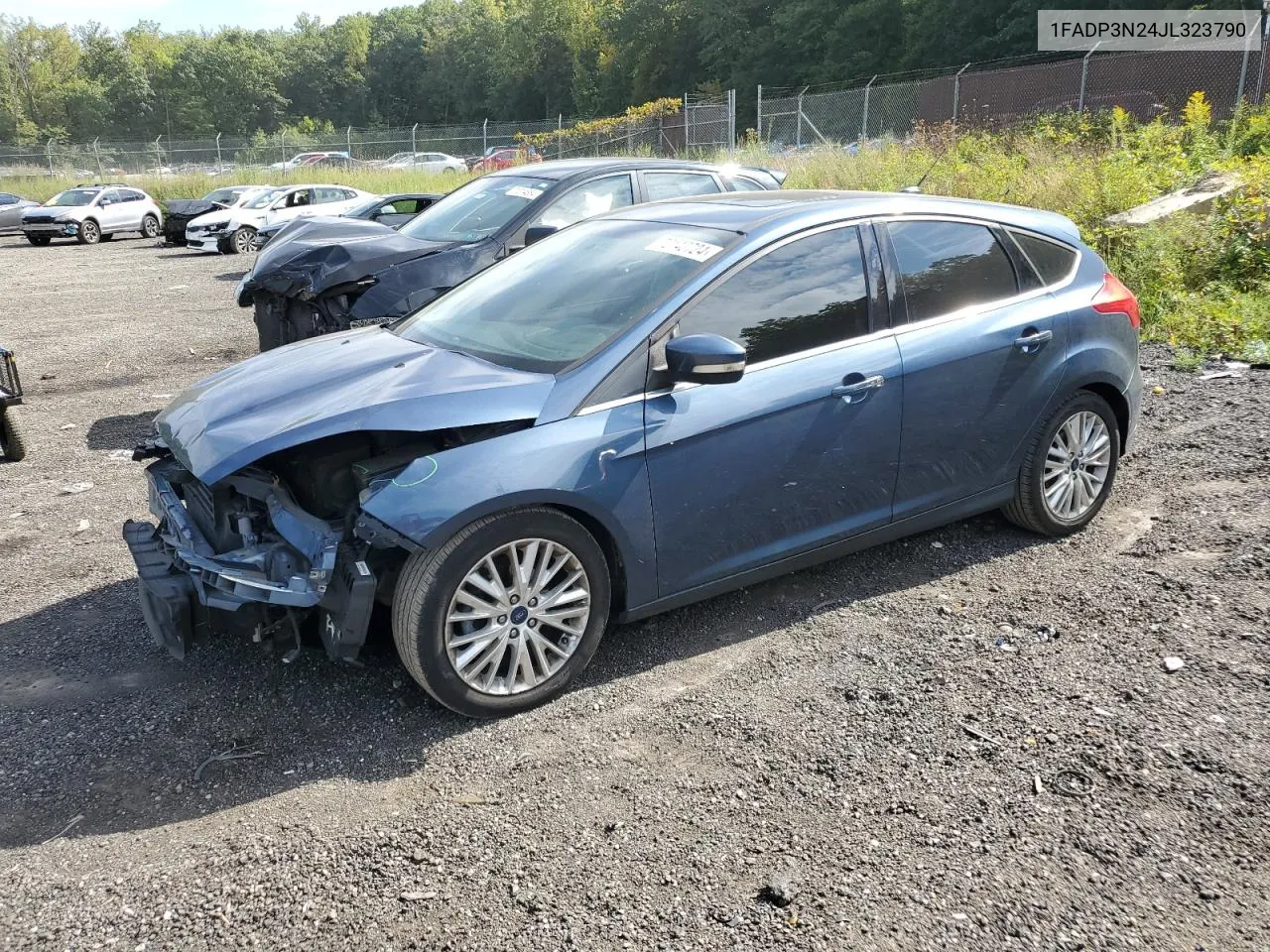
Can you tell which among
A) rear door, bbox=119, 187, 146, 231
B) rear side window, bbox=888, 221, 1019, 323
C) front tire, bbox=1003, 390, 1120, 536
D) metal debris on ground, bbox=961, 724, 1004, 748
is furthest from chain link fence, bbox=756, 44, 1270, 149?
metal debris on ground, bbox=961, 724, 1004, 748

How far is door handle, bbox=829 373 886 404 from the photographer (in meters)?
4.04

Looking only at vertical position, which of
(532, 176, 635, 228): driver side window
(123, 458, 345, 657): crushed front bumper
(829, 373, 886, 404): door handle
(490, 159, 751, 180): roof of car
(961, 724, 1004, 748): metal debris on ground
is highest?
(490, 159, 751, 180): roof of car

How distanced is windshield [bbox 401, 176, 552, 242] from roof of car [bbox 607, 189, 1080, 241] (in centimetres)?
295

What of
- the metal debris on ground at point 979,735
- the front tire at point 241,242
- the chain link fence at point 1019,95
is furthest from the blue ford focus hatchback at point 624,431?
the front tire at point 241,242

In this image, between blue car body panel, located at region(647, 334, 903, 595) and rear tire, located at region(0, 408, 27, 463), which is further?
rear tire, located at region(0, 408, 27, 463)

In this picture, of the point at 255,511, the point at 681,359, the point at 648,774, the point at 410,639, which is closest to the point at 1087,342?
the point at 681,359

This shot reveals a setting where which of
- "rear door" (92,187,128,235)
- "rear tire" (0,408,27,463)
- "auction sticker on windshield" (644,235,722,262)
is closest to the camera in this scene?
"auction sticker on windshield" (644,235,722,262)

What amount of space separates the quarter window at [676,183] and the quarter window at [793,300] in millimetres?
3955

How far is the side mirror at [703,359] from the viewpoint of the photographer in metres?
3.55

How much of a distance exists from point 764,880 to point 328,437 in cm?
206

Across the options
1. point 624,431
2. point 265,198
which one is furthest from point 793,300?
point 265,198

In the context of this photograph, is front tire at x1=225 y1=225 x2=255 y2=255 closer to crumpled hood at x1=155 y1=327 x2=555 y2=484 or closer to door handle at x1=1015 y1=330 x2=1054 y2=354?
crumpled hood at x1=155 y1=327 x2=555 y2=484

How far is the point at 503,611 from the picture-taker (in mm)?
3457

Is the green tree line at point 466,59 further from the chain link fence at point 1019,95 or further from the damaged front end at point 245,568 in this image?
the damaged front end at point 245,568
